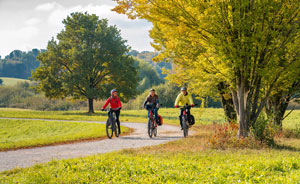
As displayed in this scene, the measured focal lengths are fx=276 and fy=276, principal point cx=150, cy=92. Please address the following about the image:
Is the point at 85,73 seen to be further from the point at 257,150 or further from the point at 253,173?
the point at 253,173

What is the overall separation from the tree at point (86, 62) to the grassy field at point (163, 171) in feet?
83.4

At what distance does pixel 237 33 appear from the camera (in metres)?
8.20

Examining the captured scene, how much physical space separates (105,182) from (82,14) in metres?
32.2

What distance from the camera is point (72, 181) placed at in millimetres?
5312

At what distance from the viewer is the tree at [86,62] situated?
32047mm

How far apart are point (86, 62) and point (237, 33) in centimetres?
2601

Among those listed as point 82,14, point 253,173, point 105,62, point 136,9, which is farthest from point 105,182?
point 82,14

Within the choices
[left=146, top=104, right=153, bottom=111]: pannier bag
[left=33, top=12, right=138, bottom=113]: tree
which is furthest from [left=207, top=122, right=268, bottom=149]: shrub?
[left=33, top=12, right=138, bottom=113]: tree

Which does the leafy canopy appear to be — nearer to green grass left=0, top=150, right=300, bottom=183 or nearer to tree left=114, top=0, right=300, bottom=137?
tree left=114, top=0, right=300, bottom=137

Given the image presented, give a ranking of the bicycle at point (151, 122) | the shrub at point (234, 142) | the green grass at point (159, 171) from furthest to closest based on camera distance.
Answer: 1. the bicycle at point (151, 122)
2. the shrub at point (234, 142)
3. the green grass at point (159, 171)

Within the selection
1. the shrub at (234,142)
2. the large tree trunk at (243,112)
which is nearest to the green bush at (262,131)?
the shrub at (234,142)

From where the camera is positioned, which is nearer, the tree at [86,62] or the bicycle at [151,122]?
the bicycle at [151,122]

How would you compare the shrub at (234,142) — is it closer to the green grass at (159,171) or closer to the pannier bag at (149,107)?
the green grass at (159,171)

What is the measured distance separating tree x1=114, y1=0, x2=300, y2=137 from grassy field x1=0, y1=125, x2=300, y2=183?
8.84 feet
